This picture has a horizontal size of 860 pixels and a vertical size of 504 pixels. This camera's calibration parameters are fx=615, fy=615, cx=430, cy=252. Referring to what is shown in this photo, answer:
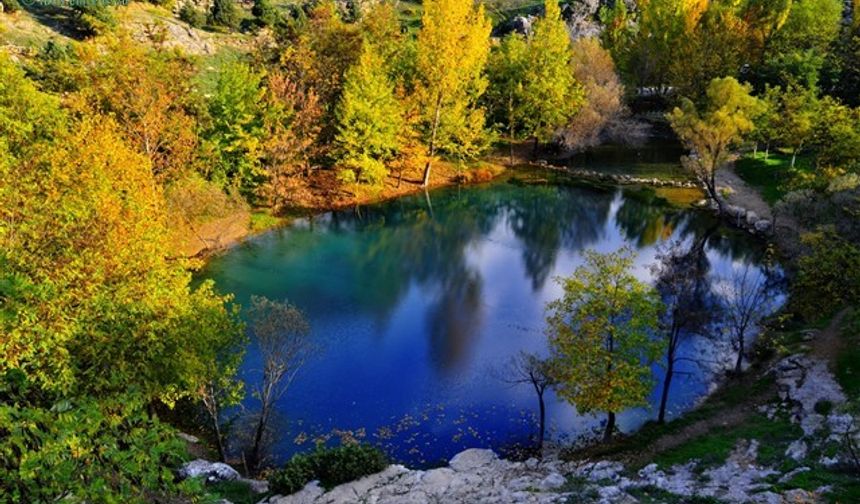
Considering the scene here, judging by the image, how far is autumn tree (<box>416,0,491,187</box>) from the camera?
57312mm

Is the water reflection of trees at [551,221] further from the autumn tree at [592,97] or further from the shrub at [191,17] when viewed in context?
the shrub at [191,17]

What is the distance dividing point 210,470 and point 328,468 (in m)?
4.53

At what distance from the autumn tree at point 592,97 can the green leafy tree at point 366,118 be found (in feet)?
74.8

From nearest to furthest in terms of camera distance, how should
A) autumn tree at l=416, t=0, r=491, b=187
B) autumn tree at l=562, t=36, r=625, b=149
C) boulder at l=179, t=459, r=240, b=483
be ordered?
boulder at l=179, t=459, r=240, b=483
autumn tree at l=416, t=0, r=491, b=187
autumn tree at l=562, t=36, r=625, b=149

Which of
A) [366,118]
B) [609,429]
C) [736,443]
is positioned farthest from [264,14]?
[736,443]

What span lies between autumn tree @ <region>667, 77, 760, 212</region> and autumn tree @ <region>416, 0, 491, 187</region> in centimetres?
1975

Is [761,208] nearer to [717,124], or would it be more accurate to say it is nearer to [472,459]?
[717,124]

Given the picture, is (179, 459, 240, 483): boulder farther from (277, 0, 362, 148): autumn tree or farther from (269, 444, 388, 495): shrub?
(277, 0, 362, 148): autumn tree

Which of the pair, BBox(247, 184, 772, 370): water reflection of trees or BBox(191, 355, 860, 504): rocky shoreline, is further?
BBox(247, 184, 772, 370): water reflection of trees

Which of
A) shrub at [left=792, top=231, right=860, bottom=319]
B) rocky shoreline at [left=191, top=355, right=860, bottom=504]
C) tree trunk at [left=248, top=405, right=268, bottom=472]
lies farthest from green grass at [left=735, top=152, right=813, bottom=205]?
tree trunk at [left=248, top=405, right=268, bottom=472]

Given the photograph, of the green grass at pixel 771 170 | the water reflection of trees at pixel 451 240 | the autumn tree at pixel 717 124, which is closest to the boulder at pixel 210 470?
the water reflection of trees at pixel 451 240

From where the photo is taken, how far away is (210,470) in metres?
23.3

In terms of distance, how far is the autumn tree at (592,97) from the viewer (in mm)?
70562

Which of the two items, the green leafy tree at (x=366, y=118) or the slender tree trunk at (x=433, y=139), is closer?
the green leafy tree at (x=366, y=118)
